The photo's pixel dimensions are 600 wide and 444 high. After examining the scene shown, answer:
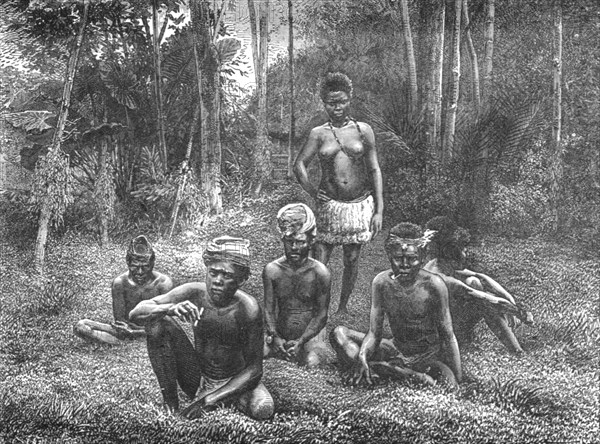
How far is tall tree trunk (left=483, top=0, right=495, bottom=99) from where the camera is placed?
214 inches

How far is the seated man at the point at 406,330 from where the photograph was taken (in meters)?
5.07

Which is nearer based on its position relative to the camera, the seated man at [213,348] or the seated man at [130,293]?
the seated man at [213,348]

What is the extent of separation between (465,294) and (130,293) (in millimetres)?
2597

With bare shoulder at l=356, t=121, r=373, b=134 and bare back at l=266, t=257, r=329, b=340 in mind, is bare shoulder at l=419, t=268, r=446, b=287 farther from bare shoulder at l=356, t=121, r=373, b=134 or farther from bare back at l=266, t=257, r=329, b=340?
bare shoulder at l=356, t=121, r=373, b=134

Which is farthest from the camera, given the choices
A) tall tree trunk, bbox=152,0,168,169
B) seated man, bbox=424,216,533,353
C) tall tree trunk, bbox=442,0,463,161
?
tall tree trunk, bbox=152,0,168,169

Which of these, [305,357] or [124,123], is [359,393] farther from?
[124,123]

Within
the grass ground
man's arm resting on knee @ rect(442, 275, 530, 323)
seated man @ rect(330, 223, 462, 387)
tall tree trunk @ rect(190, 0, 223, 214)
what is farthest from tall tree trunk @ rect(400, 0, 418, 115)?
tall tree trunk @ rect(190, 0, 223, 214)

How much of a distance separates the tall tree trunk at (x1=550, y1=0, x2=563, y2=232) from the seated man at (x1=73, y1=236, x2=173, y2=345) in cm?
313

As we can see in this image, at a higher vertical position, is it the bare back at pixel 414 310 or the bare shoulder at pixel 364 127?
the bare shoulder at pixel 364 127

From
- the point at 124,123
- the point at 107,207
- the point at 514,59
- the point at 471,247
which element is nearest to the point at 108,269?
the point at 107,207

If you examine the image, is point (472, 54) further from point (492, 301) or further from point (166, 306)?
point (166, 306)

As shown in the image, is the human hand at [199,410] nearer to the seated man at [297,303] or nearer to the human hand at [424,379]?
the seated man at [297,303]

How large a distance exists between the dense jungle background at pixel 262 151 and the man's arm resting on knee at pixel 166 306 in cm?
23

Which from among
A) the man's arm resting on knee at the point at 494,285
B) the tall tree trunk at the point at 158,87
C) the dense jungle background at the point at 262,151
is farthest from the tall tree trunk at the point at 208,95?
the man's arm resting on knee at the point at 494,285
